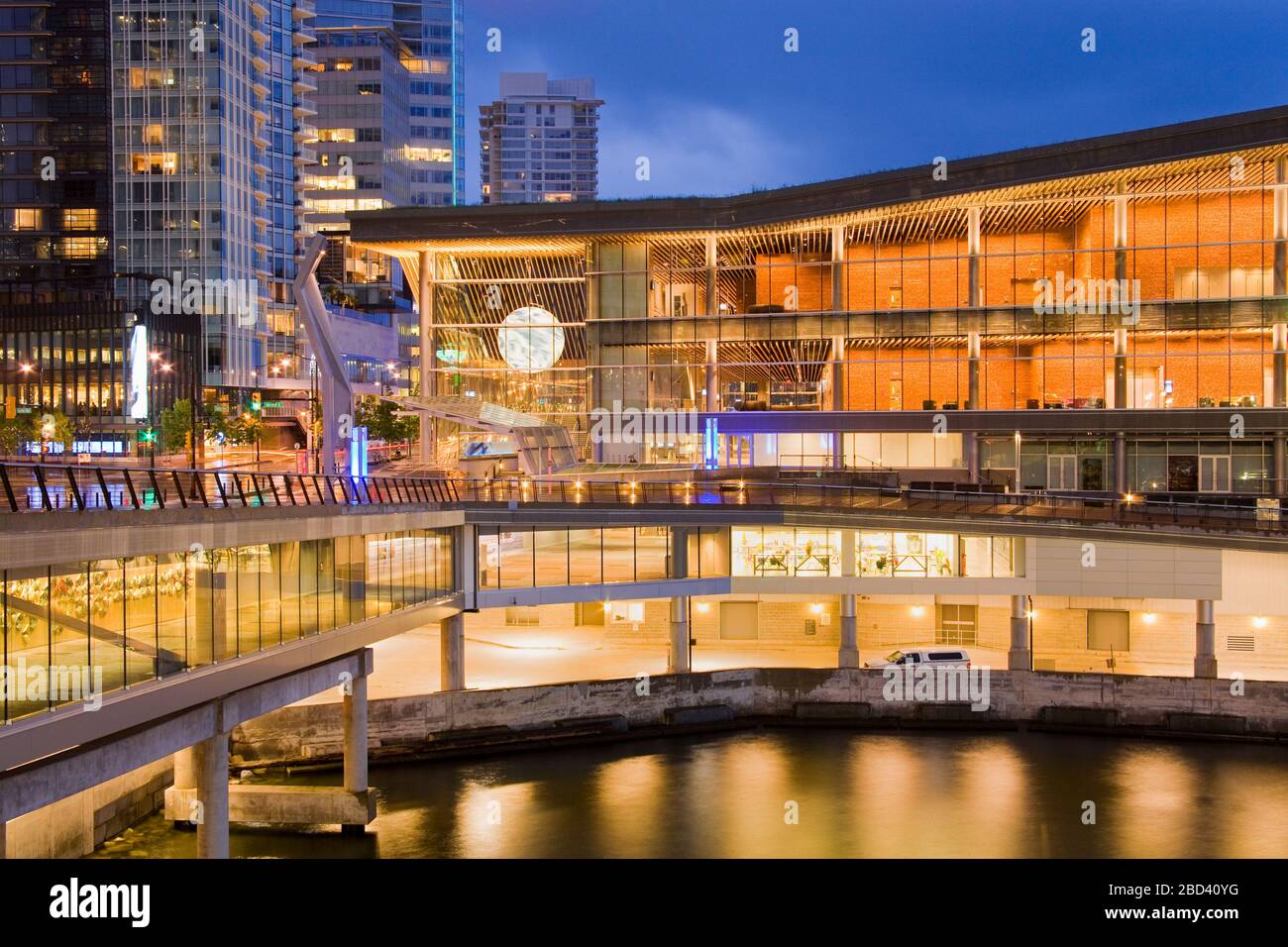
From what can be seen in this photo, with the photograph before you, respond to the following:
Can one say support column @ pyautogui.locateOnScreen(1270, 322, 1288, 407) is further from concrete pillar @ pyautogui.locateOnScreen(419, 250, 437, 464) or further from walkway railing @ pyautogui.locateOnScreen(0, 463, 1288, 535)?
concrete pillar @ pyautogui.locateOnScreen(419, 250, 437, 464)

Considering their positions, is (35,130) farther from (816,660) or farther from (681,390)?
(816,660)

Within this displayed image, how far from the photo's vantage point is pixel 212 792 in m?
25.6

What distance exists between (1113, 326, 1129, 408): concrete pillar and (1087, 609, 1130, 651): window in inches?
573

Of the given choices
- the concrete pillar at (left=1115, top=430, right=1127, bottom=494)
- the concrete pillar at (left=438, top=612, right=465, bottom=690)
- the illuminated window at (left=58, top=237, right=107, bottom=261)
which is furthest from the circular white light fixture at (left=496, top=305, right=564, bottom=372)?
the illuminated window at (left=58, top=237, right=107, bottom=261)

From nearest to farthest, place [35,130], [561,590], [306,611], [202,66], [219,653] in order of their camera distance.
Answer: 1. [219,653]
2. [306,611]
3. [561,590]
4. [202,66]
5. [35,130]

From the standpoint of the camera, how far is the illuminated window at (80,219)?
10731cm

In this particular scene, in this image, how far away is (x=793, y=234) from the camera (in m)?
63.8

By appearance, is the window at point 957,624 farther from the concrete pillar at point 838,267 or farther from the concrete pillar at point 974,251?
the concrete pillar at point 838,267

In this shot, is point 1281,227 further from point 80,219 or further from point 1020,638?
point 80,219

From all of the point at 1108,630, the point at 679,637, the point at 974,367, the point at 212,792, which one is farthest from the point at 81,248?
the point at 212,792

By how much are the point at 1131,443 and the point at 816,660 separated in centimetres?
2122

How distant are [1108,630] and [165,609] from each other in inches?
1397

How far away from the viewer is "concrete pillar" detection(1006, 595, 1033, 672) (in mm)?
44062
